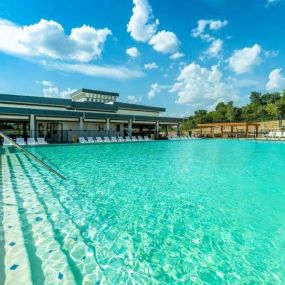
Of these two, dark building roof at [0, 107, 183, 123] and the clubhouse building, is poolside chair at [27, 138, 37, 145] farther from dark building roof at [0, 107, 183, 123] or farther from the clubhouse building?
dark building roof at [0, 107, 183, 123]

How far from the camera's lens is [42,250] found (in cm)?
324

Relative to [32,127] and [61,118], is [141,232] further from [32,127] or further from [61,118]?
[61,118]

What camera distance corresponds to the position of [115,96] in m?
39.6

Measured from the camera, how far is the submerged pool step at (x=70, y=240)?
9.21ft

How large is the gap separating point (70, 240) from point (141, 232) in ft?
3.81

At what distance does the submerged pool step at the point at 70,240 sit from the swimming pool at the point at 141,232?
1cm

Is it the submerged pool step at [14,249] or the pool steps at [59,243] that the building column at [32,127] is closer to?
the pool steps at [59,243]

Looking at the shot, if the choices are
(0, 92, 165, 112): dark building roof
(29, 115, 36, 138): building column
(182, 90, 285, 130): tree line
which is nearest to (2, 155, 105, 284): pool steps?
(29, 115, 36, 138): building column

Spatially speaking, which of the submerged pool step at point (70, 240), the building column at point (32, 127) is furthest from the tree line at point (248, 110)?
the submerged pool step at point (70, 240)

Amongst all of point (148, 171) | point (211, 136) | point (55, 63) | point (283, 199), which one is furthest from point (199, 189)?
point (211, 136)

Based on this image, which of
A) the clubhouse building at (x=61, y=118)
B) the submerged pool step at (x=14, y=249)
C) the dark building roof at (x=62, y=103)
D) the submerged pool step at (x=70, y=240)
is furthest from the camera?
the dark building roof at (x=62, y=103)

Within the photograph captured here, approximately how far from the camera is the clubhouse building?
2120 centimetres

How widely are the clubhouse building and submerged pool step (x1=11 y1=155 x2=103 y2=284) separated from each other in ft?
55.6

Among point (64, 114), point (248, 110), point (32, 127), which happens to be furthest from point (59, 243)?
point (248, 110)
